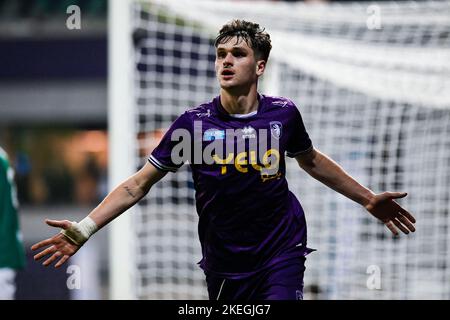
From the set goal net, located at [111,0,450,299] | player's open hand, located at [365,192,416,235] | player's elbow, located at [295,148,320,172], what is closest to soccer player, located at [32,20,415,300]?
player's elbow, located at [295,148,320,172]

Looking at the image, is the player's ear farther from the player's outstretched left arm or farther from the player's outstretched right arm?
the player's outstretched right arm

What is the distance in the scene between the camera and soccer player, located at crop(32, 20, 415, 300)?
4.11m

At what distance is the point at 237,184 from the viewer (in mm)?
4105

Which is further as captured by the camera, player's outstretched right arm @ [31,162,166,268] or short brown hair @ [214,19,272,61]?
short brown hair @ [214,19,272,61]

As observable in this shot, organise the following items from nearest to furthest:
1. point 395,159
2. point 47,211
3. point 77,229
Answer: point 77,229 < point 395,159 < point 47,211

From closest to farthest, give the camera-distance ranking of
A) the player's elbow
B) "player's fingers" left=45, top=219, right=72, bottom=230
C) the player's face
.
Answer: "player's fingers" left=45, top=219, right=72, bottom=230 → the player's face → the player's elbow

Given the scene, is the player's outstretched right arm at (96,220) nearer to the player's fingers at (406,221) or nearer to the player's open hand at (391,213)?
the player's open hand at (391,213)

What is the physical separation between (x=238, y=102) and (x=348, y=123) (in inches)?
163

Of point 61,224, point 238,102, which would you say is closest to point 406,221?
point 238,102

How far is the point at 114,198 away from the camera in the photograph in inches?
164

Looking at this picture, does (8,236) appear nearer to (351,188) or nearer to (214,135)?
(214,135)
